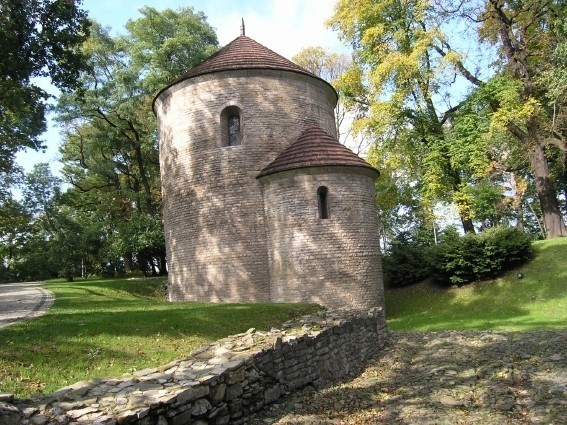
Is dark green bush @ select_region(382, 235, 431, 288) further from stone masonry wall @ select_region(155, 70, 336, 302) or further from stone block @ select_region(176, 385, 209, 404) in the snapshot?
stone block @ select_region(176, 385, 209, 404)

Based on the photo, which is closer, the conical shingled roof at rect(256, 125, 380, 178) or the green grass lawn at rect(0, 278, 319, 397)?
the green grass lawn at rect(0, 278, 319, 397)

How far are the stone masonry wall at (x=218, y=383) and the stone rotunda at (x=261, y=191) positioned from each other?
186 inches

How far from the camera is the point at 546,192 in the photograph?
22.7 meters

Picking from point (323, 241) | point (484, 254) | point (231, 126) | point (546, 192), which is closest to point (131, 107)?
point (231, 126)

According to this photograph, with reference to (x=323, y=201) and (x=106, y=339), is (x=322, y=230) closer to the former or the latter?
(x=323, y=201)

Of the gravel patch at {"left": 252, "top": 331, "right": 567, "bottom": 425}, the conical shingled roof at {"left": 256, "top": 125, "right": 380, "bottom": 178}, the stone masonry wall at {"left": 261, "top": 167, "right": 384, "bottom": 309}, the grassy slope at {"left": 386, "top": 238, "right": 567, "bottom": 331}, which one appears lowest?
the gravel patch at {"left": 252, "top": 331, "right": 567, "bottom": 425}

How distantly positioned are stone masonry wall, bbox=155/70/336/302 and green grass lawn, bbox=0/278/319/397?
16.9ft

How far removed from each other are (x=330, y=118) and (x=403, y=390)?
13.6 metres

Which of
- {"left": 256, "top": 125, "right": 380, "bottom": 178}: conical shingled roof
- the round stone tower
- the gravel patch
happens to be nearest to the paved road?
the gravel patch

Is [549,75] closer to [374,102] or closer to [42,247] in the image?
[374,102]

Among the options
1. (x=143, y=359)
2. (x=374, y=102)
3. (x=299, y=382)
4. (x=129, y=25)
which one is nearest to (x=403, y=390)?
(x=299, y=382)

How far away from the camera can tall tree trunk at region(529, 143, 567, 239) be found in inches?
893

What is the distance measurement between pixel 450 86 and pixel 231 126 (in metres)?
12.3

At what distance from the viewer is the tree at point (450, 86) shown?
22094 millimetres
